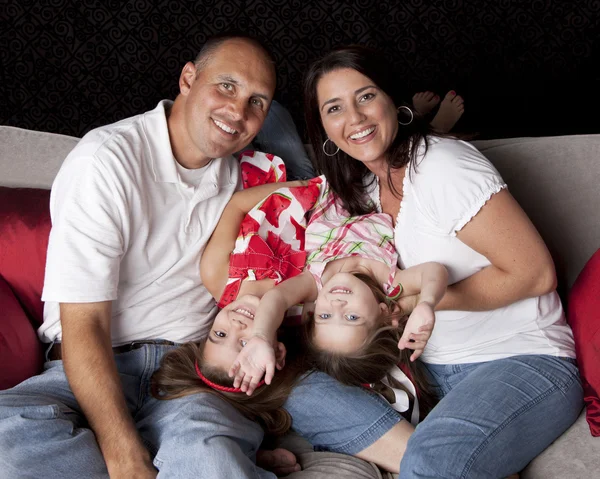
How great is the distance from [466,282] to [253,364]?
62 cm

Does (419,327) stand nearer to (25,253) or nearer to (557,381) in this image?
(557,381)

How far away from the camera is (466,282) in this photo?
190 cm

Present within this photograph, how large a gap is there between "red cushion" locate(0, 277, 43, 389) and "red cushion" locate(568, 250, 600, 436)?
1608 millimetres

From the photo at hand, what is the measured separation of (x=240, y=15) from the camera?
9.86 feet

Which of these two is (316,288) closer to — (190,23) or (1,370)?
(1,370)

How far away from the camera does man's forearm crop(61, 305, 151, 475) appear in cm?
181

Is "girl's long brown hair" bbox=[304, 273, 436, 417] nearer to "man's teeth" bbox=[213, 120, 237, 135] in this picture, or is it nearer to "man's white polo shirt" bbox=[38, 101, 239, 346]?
"man's white polo shirt" bbox=[38, 101, 239, 346]

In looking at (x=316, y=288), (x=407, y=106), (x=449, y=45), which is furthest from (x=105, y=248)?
(x=449, y=45)

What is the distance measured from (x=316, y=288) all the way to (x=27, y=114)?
5.74ft

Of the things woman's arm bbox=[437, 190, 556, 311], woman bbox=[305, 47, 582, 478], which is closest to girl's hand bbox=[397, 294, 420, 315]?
woman bbox=[305, 47, 582, 478]

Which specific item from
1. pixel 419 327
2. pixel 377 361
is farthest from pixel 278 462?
pixel 419 327

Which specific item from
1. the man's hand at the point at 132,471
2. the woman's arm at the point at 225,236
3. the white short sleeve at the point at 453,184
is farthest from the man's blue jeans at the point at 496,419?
the woman's arm at the point at 225,236

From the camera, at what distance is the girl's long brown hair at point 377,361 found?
2049 millimetres

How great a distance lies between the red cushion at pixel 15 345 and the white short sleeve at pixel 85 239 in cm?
28
